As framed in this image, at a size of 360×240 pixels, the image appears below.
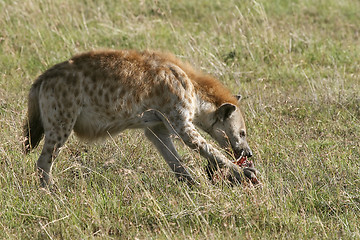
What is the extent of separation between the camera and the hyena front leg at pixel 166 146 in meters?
5.68

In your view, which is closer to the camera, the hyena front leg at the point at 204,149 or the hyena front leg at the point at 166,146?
the hyena front leg at the point at 204,149

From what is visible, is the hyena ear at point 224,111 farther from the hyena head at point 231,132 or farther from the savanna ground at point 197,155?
the savanna ground at point 197,155

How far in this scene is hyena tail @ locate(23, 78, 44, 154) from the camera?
538 cm

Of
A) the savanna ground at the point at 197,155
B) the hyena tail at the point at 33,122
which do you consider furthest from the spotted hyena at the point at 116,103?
the savanna ground at the point at 197,155

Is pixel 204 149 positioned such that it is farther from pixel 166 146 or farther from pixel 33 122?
pixel 33 122

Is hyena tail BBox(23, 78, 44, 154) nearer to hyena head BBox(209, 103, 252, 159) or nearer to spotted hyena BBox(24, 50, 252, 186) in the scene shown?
spotted hyena BBox(24, 50, 252, 186)

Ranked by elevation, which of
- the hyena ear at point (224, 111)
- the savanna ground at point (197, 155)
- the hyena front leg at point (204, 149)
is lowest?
the savanna ground at point (197, 155)

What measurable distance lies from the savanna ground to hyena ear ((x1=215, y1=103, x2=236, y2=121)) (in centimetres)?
41

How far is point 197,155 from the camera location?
5688 mm

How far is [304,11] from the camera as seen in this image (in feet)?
36.3

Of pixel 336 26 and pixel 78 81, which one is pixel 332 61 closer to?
pixel 336 26

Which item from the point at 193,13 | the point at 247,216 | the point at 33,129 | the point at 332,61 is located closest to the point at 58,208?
the point at 33,129

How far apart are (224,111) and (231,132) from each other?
0.77ft

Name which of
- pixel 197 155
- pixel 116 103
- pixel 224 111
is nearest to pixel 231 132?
pixel 224 111
